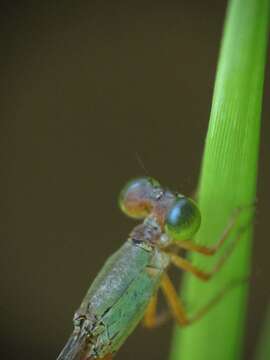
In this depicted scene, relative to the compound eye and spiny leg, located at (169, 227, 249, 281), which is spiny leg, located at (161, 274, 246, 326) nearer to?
spiny leg, located at (169, 227, 249, 281)

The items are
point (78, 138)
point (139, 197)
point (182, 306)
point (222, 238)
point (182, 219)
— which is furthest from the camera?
point (78, 138)

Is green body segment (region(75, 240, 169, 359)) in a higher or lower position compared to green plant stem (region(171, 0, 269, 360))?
lower

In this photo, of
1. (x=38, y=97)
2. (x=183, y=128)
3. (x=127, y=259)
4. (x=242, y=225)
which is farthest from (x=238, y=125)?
(x=38, y=97)

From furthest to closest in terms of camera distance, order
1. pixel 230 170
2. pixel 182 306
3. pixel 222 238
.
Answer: pixel 182 306, pixel 222 238, pixel 230 170

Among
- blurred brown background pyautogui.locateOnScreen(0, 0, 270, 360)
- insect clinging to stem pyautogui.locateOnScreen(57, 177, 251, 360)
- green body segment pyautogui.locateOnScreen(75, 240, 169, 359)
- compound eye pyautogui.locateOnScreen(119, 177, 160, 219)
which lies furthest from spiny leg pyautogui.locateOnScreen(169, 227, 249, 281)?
blurred brown background pyautogui.locateOnScreen(0, 0, 270, 360)

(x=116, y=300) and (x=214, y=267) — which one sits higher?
(x=214, y=267)

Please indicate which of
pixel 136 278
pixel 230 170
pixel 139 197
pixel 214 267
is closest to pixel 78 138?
pixel 139 197

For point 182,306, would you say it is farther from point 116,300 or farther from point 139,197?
point 139,197
